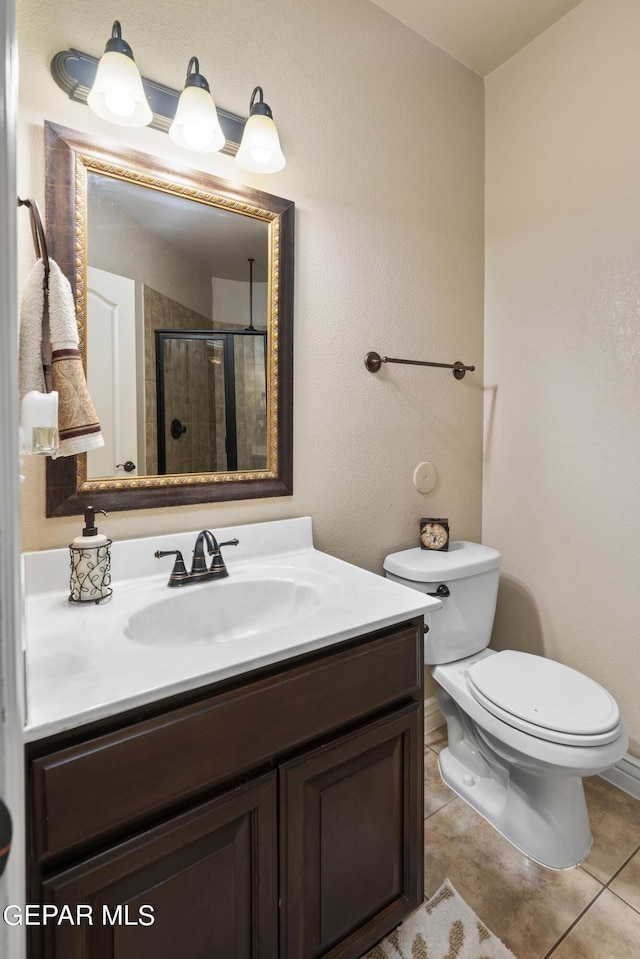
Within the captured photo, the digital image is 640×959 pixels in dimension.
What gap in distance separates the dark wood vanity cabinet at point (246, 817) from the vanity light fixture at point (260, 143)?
1.27 meters

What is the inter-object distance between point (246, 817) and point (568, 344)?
174 cm

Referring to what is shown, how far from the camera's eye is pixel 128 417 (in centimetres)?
117

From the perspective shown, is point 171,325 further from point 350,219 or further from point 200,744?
point 200,744

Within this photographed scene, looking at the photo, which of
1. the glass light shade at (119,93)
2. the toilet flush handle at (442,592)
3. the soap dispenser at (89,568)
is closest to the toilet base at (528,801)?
the toilet flush handle at (442,592)

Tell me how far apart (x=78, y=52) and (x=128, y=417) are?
839 millimetres

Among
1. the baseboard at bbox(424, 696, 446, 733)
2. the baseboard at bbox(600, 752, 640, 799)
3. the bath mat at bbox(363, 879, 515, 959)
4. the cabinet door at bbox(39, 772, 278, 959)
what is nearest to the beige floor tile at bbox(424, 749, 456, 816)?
the baseboard at bbox(424, 696, 446, 733)

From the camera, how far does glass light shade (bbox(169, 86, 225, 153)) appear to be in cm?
111

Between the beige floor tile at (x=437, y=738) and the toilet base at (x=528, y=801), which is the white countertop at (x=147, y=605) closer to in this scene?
the toilet base at (x=528, y=801)

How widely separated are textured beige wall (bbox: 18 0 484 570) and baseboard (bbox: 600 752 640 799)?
3.00ft

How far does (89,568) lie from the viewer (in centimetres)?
99

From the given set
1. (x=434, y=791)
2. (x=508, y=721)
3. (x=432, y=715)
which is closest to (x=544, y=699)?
(x=508, y=721)

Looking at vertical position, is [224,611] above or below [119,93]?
below

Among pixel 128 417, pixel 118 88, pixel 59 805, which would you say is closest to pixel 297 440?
pixel 128 417

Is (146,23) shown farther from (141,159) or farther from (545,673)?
(545,673)
